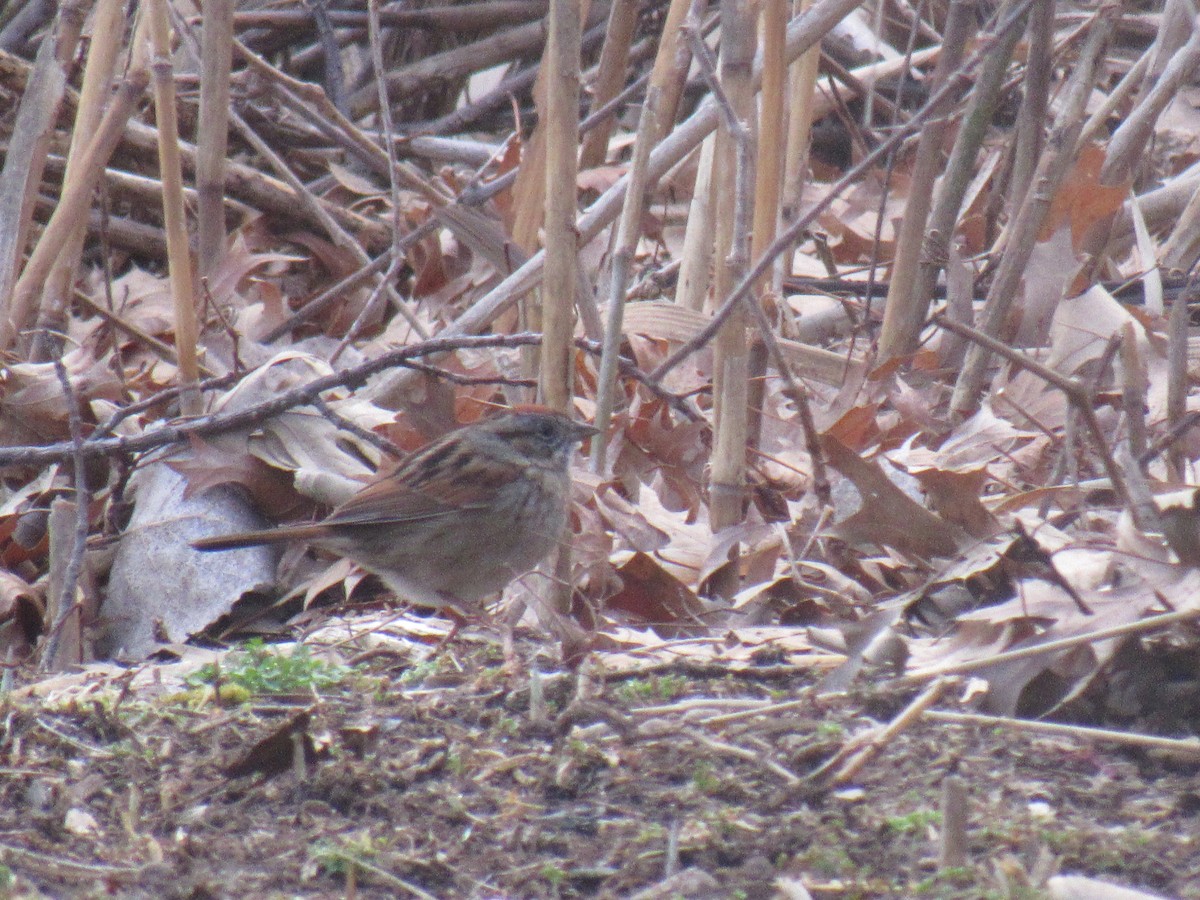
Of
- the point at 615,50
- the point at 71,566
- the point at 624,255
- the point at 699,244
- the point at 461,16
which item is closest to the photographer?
the point at 624,255

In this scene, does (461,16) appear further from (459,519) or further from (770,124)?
(770,124)

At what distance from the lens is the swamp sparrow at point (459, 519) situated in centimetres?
396

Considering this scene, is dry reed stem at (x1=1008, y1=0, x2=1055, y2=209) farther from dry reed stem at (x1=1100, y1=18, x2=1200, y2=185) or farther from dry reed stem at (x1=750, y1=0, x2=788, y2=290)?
dry reed stem at (x1=750, y1=0, x2=788, y2=290)

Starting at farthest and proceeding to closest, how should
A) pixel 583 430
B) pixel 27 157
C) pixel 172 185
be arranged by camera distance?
pixel 27 157, pixel 172 185, pixel 583 430

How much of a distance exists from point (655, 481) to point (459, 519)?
0.58 metres

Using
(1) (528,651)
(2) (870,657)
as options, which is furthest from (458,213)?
(2) (870,657)

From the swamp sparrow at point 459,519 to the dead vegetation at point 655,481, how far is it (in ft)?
0.38

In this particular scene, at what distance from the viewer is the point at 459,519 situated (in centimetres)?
416

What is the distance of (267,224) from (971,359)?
3.37 metres

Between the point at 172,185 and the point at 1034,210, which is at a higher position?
the point at 1034,210

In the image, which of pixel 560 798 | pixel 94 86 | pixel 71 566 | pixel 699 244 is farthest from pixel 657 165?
pixel 560 798

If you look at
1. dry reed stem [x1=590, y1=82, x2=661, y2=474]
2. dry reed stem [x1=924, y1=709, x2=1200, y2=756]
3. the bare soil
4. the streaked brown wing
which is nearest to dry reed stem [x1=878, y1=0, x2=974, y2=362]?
dry reed stem [x1=590, y1=82, x2=661, y2=474]

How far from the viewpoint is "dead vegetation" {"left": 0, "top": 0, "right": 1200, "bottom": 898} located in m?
2.28

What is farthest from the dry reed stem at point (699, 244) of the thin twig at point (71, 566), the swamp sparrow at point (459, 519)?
the thin twig at point (71, 566)
